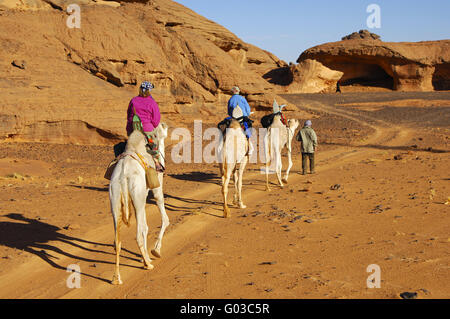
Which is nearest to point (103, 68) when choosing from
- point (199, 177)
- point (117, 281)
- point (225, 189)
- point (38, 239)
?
point (199, 177)

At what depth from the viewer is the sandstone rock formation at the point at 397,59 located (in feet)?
172

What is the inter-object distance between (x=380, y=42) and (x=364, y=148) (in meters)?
37.3

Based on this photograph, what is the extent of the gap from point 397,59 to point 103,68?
1615 inches

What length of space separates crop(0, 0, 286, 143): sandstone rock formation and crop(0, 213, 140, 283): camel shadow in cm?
1071

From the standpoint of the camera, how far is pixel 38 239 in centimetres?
782

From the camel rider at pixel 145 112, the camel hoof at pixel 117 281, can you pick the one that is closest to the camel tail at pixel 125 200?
the camel hoof at pixel 117 281

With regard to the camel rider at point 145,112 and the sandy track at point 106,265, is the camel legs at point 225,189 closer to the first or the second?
the sandy track at point 106,265

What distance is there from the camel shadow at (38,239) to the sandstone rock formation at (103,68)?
10.7 m

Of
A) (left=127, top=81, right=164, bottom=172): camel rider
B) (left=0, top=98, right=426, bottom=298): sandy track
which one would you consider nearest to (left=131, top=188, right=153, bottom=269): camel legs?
(left=0, top=98, right=426, bottom=298): sandy track

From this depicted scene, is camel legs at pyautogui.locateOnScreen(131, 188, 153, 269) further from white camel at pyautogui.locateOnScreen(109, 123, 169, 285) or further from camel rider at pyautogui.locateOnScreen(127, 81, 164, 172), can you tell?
camel rider at pyautogui.locateOnScreen(127, 81, 164, 172)

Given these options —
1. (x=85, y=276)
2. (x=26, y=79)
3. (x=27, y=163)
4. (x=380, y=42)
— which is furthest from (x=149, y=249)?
(x=380, y=42)

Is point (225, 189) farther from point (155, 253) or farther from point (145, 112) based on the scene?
point (155, 253)

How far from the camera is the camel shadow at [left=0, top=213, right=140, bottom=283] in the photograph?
7021 mm

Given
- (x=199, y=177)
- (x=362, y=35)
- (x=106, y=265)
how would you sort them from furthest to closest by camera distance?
1. (x=362, y=35)
2. (x=199, y=177)
3. (x=106, y=265)
